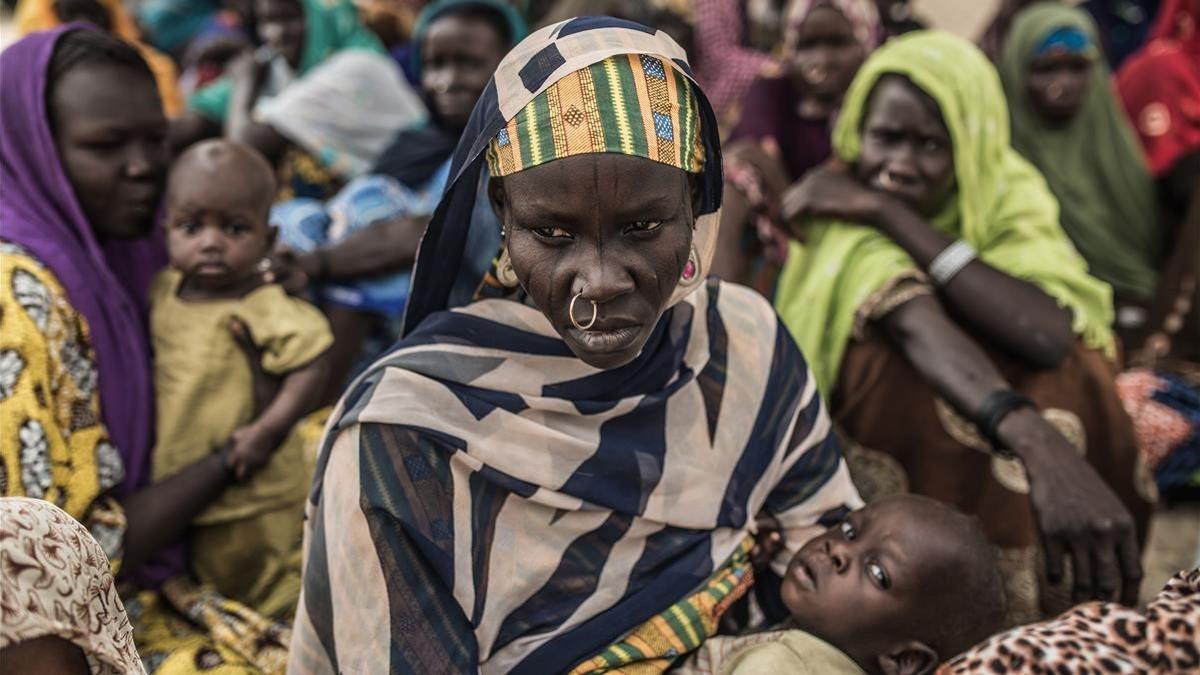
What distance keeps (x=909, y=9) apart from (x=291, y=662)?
4.51 metres

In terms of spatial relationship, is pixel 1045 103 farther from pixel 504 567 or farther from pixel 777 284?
pixel 504 567

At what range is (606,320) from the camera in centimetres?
167

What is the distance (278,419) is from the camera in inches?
102

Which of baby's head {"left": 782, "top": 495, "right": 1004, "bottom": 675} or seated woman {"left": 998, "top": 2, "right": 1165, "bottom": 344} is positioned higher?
seated woman {"left": 998, "top": 2, "right": 1165, "bottom": 344}

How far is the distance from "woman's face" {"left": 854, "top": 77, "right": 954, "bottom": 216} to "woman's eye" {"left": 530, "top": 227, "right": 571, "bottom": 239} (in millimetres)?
1712

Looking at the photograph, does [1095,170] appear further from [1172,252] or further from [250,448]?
[250,448]

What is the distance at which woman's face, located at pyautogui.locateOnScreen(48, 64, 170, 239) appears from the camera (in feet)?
7.85

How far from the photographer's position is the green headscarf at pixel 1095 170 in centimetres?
480

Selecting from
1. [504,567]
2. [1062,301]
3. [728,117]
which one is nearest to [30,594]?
[504,567]

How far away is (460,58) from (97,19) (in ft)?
10.6

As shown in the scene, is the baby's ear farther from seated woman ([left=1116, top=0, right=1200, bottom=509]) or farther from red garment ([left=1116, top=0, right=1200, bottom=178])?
red garment ([left=1116, top=0, right=1200, bottom=178])

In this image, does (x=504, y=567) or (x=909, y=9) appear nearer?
(x=504, y=567)

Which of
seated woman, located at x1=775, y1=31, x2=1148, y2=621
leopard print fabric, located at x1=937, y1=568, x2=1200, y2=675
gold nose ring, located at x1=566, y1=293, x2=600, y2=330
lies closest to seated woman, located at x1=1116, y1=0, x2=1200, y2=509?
Result: seated woman, located at x1=775, y1=31, x2=1148, y2=621

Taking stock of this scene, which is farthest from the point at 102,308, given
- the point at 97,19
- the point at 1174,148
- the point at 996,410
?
the point at 1174,148
